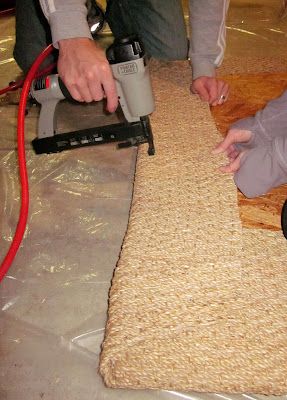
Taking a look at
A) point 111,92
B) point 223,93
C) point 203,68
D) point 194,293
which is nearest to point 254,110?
point 223,93

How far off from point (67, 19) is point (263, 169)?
23.9 inches

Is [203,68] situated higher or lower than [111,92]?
lower

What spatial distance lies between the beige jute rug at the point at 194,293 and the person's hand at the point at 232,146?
0.03 meters

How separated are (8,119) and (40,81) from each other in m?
0.38

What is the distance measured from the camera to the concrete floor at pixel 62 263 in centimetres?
65

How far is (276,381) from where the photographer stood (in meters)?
0.59

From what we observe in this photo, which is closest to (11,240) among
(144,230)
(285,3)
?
(144,230)

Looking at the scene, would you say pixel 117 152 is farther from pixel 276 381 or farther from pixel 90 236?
pixel 276 381

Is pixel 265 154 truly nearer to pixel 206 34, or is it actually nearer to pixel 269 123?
pixel 269 123

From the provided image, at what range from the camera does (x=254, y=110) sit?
3.78ft

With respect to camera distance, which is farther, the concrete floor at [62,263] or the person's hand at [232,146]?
the person's hand at [232,146]

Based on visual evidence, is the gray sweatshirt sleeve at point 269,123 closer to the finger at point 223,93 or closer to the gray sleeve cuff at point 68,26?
the finger at point 223,93

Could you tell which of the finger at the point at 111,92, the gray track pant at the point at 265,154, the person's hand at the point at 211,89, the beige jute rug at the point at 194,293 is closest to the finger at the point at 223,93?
the person's hand at the point at 211,89

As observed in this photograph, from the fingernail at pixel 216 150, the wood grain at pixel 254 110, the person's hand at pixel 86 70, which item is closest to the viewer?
the person's hand at pixel 86 70
